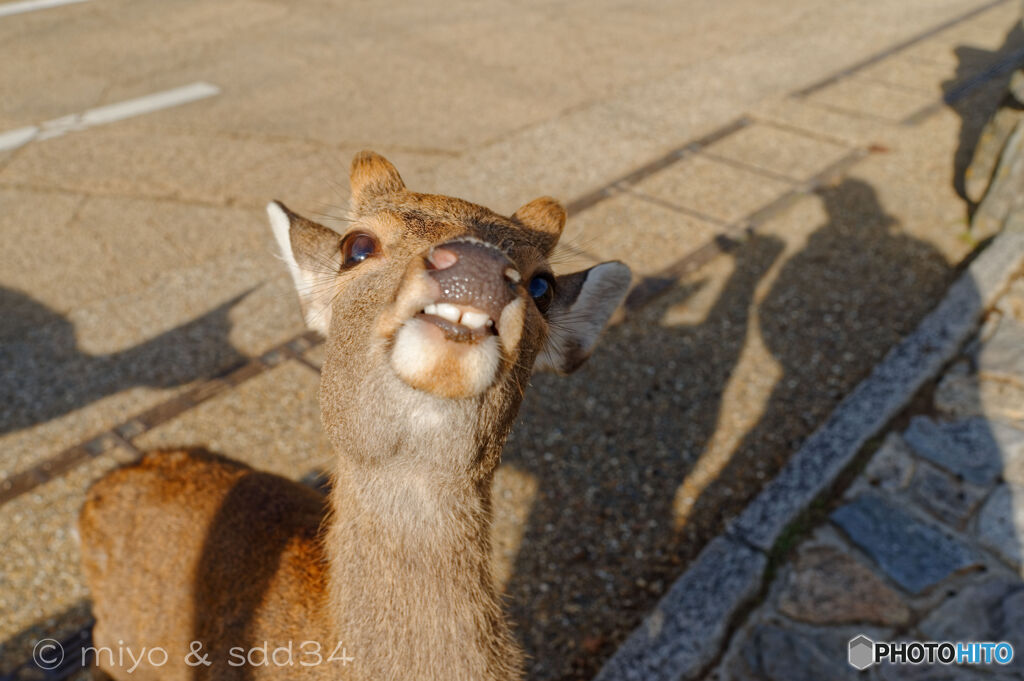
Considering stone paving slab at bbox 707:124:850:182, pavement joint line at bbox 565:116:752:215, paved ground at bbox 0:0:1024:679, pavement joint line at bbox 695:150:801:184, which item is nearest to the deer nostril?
paved ground at bbox 0:0:1024:679

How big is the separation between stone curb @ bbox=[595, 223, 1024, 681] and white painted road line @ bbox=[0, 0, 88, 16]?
1363cm

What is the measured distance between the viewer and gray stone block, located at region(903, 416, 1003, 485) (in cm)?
502

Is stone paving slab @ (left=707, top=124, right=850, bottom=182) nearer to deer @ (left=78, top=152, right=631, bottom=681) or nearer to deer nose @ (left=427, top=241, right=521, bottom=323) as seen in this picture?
deer @ (left=78, top=152, right=631, bottom=681)

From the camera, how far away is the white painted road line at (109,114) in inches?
348

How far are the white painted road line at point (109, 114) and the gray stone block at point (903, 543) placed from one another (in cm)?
872

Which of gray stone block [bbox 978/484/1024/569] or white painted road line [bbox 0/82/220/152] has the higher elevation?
white painted road line [bbox 0/82/220/152]

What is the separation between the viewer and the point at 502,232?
2.50 meters

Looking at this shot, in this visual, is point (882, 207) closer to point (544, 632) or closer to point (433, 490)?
point (544, 632)

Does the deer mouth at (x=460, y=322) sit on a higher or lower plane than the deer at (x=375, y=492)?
higher

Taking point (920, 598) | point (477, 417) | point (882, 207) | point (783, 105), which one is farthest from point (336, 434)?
point (783, 105)

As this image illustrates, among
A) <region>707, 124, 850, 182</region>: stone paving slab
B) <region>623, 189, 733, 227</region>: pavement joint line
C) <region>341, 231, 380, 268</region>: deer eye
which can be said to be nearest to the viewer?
<region>341, 231, 380, 268</region>: deer eye

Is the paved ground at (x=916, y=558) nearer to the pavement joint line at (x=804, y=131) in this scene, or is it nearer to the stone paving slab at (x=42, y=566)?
the stone paving slab at (x=42, y=566)

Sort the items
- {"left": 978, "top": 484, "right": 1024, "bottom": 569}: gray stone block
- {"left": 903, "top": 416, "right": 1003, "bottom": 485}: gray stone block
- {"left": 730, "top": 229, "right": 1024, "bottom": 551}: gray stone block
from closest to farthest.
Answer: {"left": 978, "top": 484, "right": 1024, "bottom": 569}: gray stone block
{"left": 730, "top": 229, "right": 1024, "bottom": 551}: gray stone block
{"left": 903, "top": 416, "right": 1003, "bottom": 485}: gray stone block

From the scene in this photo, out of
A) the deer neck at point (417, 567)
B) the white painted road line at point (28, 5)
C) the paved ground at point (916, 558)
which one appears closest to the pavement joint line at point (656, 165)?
the paved ground at point (916, 558)
